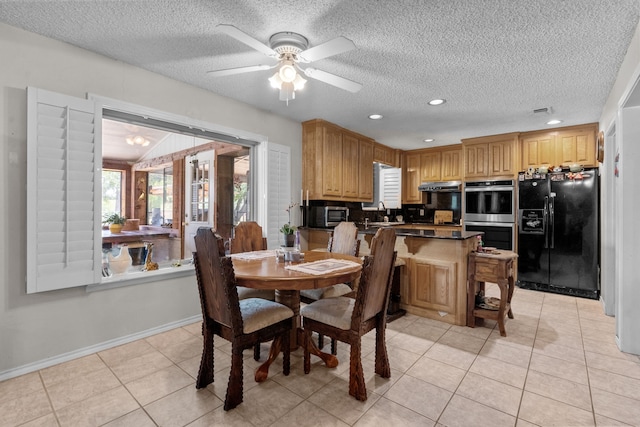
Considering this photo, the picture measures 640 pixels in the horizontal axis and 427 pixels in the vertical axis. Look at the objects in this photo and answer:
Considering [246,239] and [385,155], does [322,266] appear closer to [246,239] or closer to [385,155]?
[246,239]

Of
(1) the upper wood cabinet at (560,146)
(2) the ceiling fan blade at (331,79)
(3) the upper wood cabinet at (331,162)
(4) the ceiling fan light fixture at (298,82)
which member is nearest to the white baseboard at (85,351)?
(3) the upper wood cabinet at (331,162)

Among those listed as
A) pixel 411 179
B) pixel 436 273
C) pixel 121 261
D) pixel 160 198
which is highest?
pixel 411 179

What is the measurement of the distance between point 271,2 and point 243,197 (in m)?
2.52

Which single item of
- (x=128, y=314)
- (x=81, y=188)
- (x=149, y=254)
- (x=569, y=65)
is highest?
(x=569, y=65)

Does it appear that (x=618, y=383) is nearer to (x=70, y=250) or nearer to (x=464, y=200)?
(x=464, y=200)

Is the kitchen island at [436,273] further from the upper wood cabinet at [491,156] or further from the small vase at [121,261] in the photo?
the small vase at [121,261]

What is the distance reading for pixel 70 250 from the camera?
2322 millimetres

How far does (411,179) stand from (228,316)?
5198mm

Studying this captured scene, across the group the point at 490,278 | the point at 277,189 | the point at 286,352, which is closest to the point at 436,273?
the point at 490,278

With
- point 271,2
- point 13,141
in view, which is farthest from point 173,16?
point 13,141

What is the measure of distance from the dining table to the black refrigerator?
10.9 feet

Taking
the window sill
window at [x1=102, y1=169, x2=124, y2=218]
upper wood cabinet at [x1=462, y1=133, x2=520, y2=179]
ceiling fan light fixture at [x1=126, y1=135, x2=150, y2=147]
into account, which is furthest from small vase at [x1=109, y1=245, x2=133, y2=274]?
upper wood cabinet at [x1=462, y1=133, x2=520, y2=179]

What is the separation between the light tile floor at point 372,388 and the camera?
1716 mm

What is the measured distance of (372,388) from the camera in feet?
6.53
